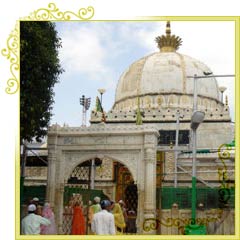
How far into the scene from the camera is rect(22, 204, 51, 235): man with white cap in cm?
868

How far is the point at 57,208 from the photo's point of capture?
32.8ft

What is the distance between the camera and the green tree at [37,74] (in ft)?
30.5

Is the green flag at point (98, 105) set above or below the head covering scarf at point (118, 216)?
above

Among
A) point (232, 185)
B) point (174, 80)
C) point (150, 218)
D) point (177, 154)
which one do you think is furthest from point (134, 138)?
point (174, 80)

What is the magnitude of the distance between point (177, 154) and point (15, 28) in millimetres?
4431

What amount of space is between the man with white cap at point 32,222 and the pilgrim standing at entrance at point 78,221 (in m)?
0.69

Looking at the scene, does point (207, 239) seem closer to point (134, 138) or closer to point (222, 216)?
point (222, 216)

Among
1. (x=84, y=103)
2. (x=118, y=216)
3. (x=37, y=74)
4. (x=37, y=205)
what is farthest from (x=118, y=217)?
(x=37, y=74)

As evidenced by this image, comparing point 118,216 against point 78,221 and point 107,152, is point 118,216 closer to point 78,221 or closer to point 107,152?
point 78,221

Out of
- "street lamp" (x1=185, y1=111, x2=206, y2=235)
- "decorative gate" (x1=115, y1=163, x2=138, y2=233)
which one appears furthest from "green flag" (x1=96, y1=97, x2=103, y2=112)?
"street lamp" (x1=185, y1=111, x2=206, y2=235)

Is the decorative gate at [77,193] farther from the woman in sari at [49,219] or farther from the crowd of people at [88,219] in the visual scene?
the woman in sari at [49,219]

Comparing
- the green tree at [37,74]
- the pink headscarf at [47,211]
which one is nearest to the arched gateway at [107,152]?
the pink headscarf at [47,211]

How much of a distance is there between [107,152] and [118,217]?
1713mm

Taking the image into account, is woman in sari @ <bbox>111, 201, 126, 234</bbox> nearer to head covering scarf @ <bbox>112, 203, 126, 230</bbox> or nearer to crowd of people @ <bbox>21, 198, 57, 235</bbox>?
head covering scarf @ <bbox>112, 203, 126, 230</bbox>
